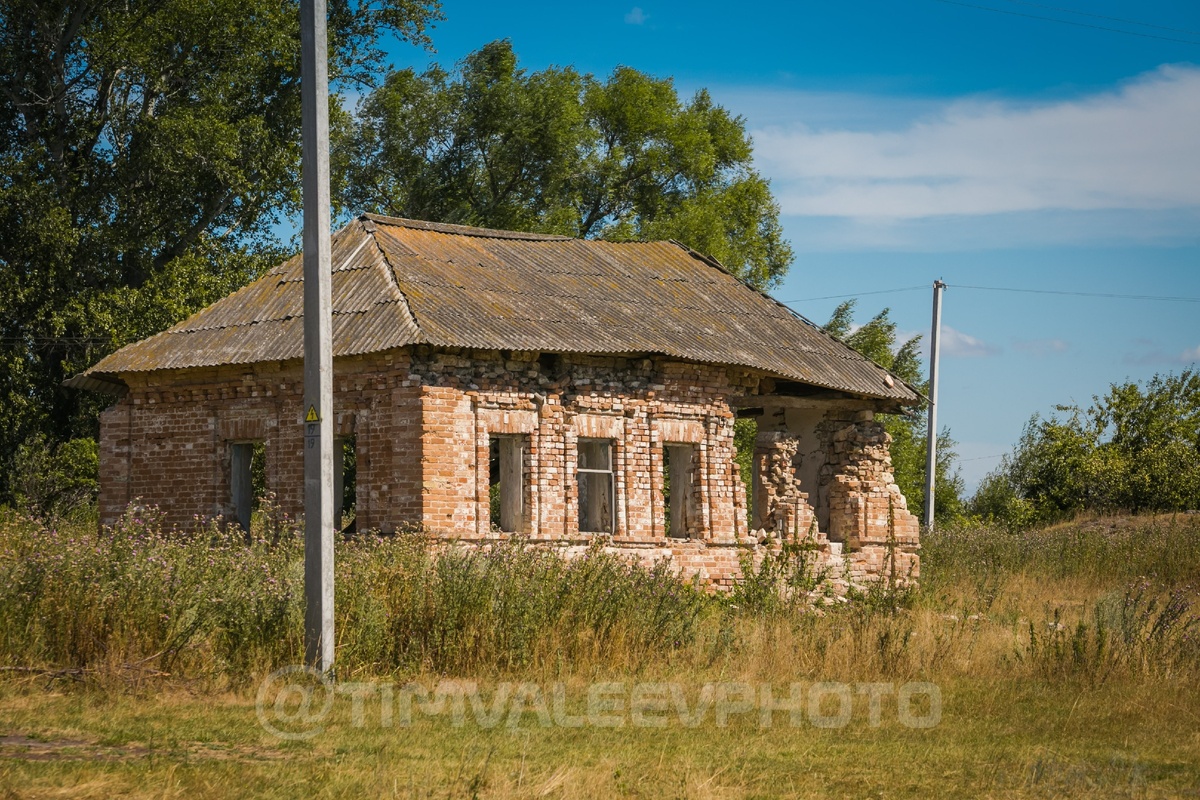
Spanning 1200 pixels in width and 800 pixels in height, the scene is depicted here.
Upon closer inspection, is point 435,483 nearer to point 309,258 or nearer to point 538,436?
point 538,436

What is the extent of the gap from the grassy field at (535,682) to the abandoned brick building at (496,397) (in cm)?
291

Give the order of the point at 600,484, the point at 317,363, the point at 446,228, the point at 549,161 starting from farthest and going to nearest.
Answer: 1. the point at 549,161
2. the point at 446,228
3. the point at 600,484
4. the point at 317,363

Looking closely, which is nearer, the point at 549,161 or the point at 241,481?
the point at 241,481

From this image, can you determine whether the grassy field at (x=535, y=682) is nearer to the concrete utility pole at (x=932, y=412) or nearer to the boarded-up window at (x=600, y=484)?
the boarded-up window at (x=600, y=484)

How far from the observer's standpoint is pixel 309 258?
1050 centimetres

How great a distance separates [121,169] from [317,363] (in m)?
18.0

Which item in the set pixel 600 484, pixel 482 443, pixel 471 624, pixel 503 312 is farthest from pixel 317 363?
pixel 600 484

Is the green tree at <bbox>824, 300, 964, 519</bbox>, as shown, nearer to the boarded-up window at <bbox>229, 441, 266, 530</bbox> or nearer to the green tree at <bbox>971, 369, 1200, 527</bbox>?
the green tree at <bbox>971, 369, 1200, 527</bbox>

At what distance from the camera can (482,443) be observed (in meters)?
16.3

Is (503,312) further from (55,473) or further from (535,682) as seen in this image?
(55,473)

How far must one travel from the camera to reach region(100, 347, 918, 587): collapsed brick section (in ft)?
52.1

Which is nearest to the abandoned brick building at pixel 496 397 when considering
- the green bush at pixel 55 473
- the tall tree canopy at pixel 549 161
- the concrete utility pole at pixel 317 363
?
the concrete utility pole at pixel 317 363

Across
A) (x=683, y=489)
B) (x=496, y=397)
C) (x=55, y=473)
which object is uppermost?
(x=496, y=397)

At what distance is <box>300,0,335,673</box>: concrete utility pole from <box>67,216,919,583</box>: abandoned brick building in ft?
15.1
